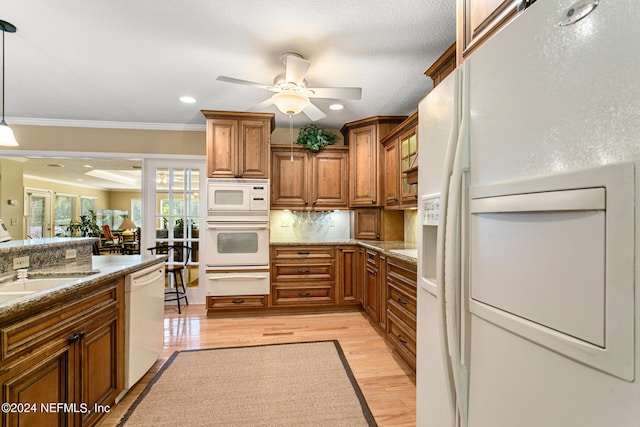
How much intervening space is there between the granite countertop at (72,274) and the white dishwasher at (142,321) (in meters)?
0.07

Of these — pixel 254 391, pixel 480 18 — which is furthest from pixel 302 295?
pixel 480 18

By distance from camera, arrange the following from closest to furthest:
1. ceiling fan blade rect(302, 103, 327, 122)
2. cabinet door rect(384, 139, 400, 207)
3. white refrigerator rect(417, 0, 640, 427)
Result: white refrigerator rect(417, 0, 640, 427) → ceiling fan blade rect(302, 103, 327, 122) → cabinet door rect(384, 139, 400, 207)

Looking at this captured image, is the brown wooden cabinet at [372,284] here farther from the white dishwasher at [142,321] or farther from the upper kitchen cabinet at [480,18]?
the upper kitchen cabinet at [480,18]

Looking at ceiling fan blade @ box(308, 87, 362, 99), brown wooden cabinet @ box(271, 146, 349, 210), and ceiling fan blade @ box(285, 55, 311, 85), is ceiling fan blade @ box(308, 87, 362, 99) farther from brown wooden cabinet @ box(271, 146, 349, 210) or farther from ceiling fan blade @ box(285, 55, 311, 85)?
brown wooden cabinet @ box(271, 146, 349, 210)

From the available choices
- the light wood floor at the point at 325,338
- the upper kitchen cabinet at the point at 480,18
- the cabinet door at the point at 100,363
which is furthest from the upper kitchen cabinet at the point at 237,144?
the upper kitchen cabinet at the point at 480,18

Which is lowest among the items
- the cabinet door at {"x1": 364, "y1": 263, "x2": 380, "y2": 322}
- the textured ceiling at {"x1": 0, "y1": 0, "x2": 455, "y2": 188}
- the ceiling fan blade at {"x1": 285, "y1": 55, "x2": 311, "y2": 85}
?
the cabinet door at {"x1": 364, "y1": 263, "x2": 380, "y2": 322}

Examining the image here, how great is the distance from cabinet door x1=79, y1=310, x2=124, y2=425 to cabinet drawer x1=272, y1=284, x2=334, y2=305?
1942mm

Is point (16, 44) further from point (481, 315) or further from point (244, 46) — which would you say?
point (481, 315)

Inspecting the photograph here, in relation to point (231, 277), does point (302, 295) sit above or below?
below

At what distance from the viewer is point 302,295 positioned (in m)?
3.71

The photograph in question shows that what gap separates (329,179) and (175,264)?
2.38 m

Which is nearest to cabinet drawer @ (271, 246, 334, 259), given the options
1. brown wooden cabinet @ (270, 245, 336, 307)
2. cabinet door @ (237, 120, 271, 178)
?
brown wooden cabinet @ (270, 245, 336, 307)

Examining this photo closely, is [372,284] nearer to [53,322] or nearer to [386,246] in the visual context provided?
[386,246]

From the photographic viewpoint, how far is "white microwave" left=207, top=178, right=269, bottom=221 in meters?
3.55
